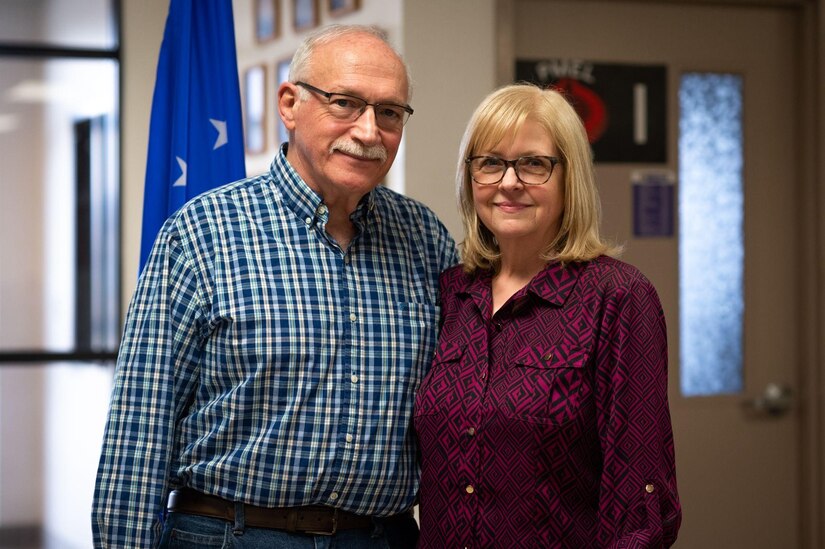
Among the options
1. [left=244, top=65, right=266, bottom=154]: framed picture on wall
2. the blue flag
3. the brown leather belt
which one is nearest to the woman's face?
the brown leather belt

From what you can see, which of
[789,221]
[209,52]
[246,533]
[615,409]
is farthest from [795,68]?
[246,533]

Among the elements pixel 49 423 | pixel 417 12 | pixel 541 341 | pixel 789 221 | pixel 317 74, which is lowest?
pixel 49 423

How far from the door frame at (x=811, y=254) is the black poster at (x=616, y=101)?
0.27m

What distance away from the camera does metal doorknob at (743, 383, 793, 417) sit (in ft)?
11.9

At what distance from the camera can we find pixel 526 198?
1907 mm

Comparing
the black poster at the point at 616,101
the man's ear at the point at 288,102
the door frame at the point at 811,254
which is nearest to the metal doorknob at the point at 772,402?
the door frame at the point at 811,254

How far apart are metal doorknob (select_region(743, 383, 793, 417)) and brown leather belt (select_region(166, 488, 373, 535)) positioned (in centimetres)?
217

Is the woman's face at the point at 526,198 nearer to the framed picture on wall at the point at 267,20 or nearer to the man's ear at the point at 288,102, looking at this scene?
the man's ear at the point at 288,102

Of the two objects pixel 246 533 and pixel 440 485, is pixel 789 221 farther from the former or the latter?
pixel 246 533

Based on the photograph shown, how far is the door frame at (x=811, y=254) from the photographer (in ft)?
11.6

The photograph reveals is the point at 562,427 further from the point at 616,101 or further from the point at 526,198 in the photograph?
the point at 616,101

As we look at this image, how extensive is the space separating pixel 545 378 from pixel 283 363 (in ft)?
1.55

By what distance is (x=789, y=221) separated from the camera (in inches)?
143

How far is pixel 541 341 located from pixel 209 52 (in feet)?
4.36
